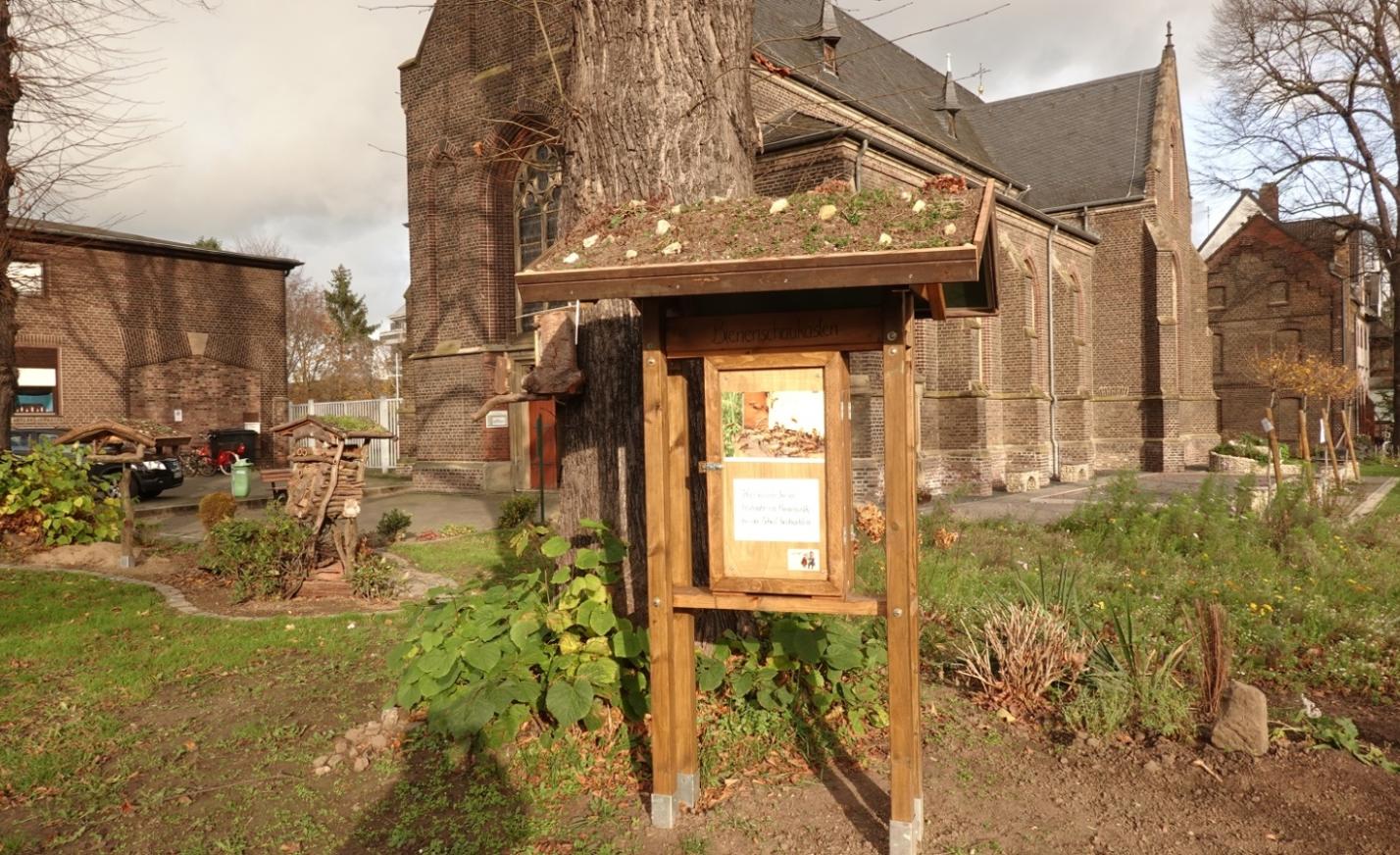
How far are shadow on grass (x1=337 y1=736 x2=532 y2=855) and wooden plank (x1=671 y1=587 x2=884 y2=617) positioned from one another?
3.61 ft

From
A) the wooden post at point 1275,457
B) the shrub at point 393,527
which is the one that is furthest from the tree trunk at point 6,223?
the wooden post at point 1275,457

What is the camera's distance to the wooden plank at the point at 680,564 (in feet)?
11.0

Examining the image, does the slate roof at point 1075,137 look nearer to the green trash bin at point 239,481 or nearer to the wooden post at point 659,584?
the green trash bin at point 239,481

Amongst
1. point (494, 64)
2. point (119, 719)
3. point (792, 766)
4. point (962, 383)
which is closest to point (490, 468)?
point (494, 64)

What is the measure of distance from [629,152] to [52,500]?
30.3ft

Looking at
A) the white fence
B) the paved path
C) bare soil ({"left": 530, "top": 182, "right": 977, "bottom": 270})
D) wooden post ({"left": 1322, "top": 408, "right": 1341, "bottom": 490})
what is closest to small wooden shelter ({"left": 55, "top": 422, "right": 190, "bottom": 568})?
the paved path

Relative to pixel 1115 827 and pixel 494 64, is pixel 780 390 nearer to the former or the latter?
pixel 1115 827

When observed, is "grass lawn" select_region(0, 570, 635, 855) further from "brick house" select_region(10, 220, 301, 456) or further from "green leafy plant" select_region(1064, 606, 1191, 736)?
"brick house" select_region(10, 220, 301, 456)

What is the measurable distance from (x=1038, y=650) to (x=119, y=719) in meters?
4.75

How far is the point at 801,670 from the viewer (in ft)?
13.9

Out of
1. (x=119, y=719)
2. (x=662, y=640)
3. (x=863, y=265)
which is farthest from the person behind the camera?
(x=119, y=719)

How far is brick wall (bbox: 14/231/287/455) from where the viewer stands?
77.2 ft

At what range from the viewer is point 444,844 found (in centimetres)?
329

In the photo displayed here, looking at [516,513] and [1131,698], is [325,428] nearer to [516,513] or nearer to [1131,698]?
[516,513]
